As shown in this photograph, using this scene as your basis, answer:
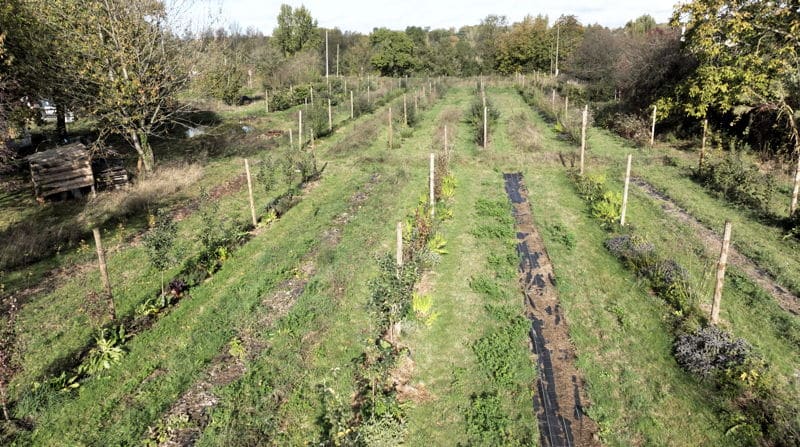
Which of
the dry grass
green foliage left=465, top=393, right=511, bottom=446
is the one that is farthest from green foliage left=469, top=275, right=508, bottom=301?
the dry grass

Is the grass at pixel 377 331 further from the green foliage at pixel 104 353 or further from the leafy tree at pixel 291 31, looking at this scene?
the leafy tree at pixel 291 31

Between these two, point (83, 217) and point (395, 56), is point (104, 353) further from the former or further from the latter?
point (395, 56)

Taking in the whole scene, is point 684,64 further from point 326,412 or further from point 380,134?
point 326,412

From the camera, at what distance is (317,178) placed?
1839 cm

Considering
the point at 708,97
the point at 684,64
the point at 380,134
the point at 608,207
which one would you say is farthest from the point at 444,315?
the point at 684,64

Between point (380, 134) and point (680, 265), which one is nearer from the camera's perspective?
point (680, 265)

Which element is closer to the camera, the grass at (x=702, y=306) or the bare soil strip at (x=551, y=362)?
the bare soil strip at (x=551, y=362)

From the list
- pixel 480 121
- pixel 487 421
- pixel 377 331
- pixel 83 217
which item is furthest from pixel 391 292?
pixel 480 121

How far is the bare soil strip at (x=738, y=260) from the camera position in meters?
8.90

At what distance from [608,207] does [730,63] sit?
11.3 meters

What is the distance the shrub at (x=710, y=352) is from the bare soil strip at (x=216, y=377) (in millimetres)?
6697

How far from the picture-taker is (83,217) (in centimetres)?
1372

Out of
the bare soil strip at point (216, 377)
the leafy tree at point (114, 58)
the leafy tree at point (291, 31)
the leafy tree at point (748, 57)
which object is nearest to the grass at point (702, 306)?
the bare soil strip at point (216, 377)

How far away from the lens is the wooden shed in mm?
14930
